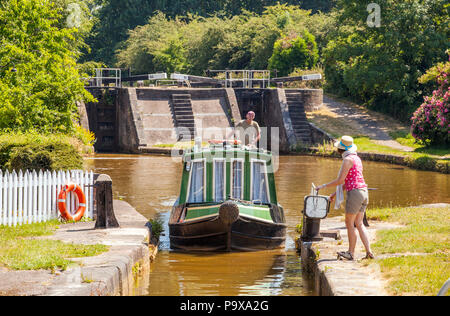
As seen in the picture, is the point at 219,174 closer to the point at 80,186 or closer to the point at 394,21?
the point at 80,186

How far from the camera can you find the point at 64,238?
40.4 feet

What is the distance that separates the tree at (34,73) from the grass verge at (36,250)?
9.10 metres

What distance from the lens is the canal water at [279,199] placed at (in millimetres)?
10930

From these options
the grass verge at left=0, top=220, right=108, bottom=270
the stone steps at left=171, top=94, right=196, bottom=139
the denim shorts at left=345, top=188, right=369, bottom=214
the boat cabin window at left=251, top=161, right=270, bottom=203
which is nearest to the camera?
the grass verge at left=0, top=220, right=108, bottom=270

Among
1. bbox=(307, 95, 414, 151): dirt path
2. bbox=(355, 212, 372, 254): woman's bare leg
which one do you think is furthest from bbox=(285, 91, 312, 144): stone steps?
bbox=(355, 212, 372, 254): woman's bare leg

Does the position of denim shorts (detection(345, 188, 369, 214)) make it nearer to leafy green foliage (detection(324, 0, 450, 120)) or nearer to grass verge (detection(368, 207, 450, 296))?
grass verge (detection(368, 207, 450, 296))

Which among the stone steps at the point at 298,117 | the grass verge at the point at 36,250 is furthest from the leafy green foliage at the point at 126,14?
the grass verge at the point at 36,250

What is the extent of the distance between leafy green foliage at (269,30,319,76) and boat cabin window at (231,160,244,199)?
34.6 m

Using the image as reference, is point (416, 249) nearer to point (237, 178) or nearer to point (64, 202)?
point (237, 178)

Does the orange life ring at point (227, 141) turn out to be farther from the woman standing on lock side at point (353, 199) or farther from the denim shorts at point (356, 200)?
the denim shorts at point (356, 200)

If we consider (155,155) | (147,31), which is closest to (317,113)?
(155,155)

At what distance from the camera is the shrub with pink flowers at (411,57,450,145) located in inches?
1236

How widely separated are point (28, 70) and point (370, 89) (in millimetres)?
24085

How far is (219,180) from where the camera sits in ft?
46.4
